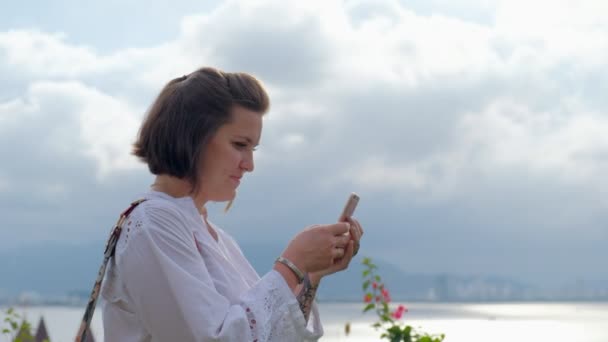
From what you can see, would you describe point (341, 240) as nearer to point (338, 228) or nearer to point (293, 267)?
point (338, 228)

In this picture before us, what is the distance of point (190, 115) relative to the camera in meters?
1.99

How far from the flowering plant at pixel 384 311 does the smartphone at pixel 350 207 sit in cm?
299

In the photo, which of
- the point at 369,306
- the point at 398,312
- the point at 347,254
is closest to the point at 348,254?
the point at 347,254

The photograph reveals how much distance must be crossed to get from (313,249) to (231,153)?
1.01 ft

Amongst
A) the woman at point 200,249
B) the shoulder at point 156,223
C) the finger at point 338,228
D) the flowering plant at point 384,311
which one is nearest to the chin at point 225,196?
the woman at point 200,249

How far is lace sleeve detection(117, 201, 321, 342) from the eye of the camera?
70.8 inches

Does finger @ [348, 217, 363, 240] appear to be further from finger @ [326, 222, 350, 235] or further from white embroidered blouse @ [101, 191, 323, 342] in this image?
white embroidered blouse @ [101, 191, 323, 342]

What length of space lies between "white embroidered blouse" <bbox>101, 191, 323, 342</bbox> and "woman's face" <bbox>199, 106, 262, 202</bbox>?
8cm

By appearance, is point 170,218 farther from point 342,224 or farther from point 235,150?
point 342,224

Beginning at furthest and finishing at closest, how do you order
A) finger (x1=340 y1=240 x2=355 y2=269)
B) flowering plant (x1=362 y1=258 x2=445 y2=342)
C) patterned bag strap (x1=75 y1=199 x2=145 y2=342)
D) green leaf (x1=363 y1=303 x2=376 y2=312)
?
green leaf (x1=363 y1=303 x2=376 y2=312) → flowering plant (x1=362 y1=258 x2=445 y2=342) → finger (x1=340 y1=240 x2=355 y2=269) → patterned bag strap (x1=75 y1=199 x2=145 y2=342)

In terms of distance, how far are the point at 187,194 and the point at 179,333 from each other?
0.39m

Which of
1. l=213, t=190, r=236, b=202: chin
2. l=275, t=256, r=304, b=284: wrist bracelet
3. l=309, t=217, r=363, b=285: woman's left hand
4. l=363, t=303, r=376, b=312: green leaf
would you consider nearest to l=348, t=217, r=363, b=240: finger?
l=309, t=217, r=363, b=285: woman's left hand

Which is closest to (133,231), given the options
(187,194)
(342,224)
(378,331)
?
(187,194)

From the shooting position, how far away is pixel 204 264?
1.95 m
